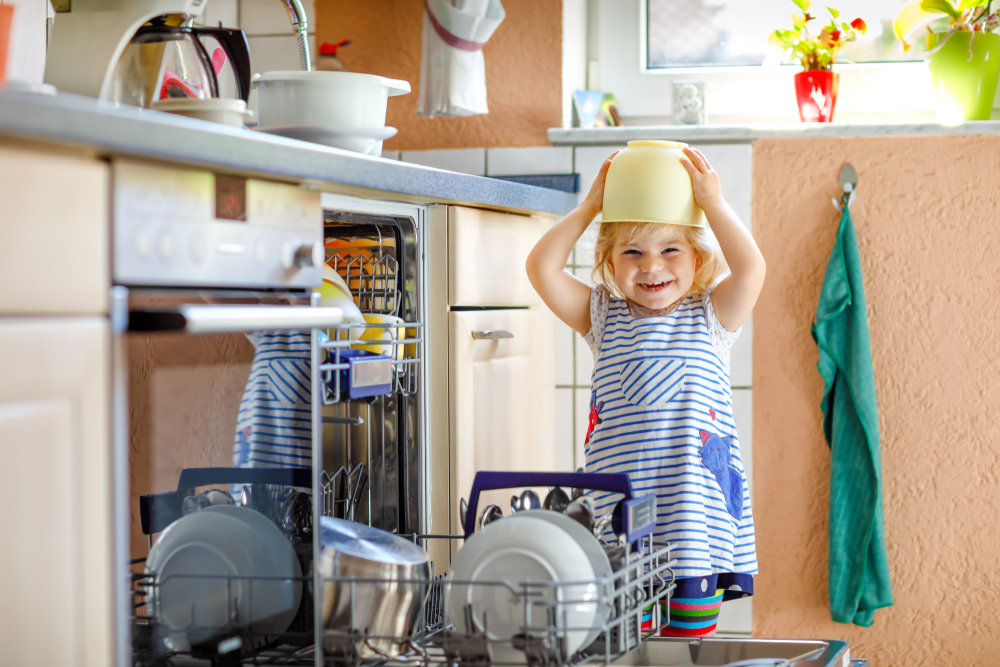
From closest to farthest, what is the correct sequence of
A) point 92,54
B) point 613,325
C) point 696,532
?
point 92,54
point 696,532
point 613,325

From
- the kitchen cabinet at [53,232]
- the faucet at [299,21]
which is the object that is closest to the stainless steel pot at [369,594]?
the kitchen cabinet at [53,232]

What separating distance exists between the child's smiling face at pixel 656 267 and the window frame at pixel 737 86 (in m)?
0.70

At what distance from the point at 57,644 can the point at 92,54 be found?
0.68 metres

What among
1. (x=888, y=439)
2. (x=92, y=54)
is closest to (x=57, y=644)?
(x=92, y=54)

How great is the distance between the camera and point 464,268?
1487 mm

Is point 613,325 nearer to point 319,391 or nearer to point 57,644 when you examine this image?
point 319,391

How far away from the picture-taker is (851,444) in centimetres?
174

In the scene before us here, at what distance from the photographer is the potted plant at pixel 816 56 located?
185 centimetres

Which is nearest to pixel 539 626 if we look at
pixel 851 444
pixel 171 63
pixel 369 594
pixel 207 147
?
pixel 369 594

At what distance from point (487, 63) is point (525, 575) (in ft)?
4.01

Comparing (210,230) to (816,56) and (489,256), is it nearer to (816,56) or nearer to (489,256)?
(489,256)

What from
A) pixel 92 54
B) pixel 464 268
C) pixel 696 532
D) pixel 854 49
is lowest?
pixel 696 532

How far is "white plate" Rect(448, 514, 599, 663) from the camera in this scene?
953 mm

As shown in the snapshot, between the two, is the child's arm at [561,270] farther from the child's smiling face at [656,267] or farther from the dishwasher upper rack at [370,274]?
the dishwasher upper rack at [370,274]
